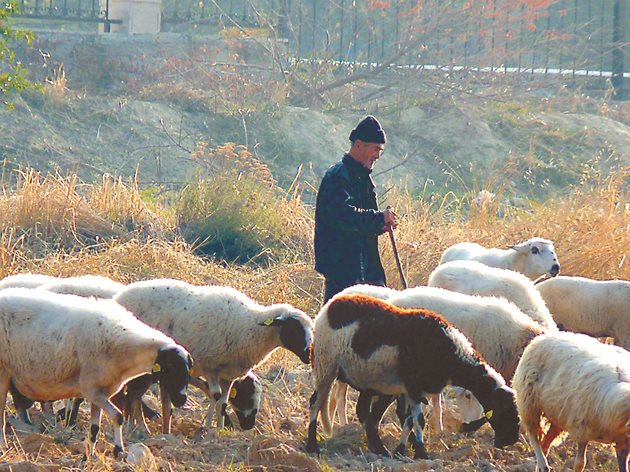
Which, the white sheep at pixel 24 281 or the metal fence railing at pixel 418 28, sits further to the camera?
the metal fence railing at pixel 418 28

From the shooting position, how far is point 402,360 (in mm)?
6977

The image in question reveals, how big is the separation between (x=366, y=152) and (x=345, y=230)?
1.95ft

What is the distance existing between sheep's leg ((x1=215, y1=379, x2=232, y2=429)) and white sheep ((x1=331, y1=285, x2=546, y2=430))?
3.91ft

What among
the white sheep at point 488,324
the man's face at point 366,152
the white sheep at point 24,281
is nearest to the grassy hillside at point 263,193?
the white sheep at point 488,324

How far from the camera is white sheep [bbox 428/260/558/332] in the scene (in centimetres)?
874

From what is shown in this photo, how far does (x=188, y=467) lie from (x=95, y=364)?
755 millimetres

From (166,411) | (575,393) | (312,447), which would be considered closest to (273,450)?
(312,447)

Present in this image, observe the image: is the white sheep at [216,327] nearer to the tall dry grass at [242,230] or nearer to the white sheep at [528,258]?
the white sheep at [528,258]

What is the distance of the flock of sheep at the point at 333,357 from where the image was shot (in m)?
6.60

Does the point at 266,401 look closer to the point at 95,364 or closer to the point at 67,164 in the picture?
the point at 95,364

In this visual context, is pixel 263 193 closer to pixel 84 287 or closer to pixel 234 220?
pixel 234 220

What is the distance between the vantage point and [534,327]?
782cm

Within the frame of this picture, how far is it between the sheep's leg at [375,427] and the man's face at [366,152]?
2146 millimetres

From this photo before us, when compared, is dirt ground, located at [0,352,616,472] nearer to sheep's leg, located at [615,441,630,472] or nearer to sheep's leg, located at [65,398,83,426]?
sheep's leg, located at [65,398,83,426]
